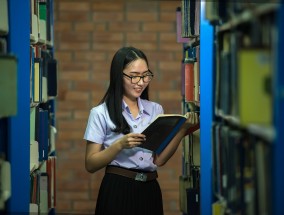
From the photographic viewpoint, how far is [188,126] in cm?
283

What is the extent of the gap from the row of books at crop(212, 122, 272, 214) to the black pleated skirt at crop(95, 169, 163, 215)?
1.49 ft

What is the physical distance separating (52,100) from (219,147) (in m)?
2.16

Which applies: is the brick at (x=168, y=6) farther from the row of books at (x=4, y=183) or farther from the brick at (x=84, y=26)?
the row of books at (x=4, y=183)

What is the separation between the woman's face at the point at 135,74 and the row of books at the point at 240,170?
0.50 meters

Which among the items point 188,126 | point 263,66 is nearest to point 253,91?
point 263,66

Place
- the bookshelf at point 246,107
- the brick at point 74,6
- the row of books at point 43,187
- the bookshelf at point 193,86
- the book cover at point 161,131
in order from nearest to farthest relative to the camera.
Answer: the bookshelf at point 246,107 < the book cover at point 161,131 < the bookshelf at point 193,86 < the row of books at point 43,187 < the brick at point 74,6

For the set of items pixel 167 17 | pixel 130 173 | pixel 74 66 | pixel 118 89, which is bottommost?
pixel 130 173

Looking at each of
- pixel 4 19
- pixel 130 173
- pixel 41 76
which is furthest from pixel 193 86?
pixel 4 19

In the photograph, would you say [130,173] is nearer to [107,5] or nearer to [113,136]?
[113,136]

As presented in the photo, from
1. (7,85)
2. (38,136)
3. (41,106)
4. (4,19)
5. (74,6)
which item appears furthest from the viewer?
(74,6)

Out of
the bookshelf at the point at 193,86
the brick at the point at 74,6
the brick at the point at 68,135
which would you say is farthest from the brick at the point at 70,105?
the bookshelf at the point at 193,86

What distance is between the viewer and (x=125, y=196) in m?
2.85

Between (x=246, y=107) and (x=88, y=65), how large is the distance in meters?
3.14

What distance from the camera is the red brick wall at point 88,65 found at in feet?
15.5
